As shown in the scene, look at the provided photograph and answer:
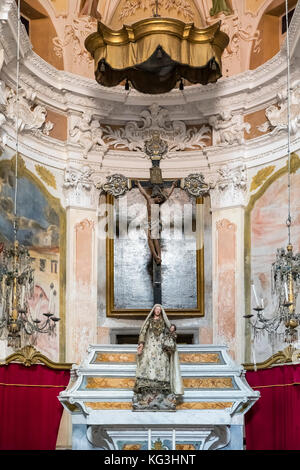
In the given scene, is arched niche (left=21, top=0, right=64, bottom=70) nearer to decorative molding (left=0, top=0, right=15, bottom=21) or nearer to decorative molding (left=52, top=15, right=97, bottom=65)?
decorative molding (left=52, top=15, right=97, bottom=65)

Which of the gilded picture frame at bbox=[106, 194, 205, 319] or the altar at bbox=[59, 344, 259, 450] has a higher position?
the gilded picture frame at bbox=[106, 194, 205, 319]

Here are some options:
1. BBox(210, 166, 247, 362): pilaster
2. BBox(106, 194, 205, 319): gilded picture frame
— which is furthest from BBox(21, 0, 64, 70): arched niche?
BBox(210, 166, 247, 362): pilaster

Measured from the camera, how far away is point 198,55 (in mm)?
14031

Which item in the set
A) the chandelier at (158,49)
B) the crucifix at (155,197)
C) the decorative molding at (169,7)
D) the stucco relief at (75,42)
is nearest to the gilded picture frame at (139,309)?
the crucifix at (155,197)

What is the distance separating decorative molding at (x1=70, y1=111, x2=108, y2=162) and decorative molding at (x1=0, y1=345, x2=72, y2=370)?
3.61 metres

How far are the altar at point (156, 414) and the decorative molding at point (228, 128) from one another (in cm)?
428

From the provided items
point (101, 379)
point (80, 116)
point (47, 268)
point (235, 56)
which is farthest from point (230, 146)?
point (101, 379)

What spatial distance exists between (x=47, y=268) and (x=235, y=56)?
4.79m

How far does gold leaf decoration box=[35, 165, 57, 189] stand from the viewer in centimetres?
1536

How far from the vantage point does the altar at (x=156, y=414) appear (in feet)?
41.1

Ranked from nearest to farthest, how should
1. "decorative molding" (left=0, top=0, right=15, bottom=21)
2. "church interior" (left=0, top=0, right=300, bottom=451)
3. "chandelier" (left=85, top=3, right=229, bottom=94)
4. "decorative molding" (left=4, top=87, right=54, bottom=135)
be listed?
"church interior" (left=0, top=0, right=300, bottom=451), "decorative molding" (left=0, top=0, right=15, bottom=21), "chandelier" (left=85, top=3, right=229, bottom=94), "decorative molding" (left=4, top=87, right=54, bottom=135)

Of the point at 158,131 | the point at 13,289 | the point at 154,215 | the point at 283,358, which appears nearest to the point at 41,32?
the point at 158,131

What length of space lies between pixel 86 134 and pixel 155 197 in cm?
202
